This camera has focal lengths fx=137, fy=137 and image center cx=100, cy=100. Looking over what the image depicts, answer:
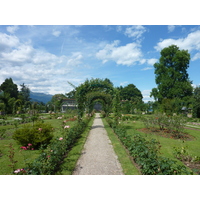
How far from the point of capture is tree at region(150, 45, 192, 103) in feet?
78.2

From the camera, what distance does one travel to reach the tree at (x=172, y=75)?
23.8 meters

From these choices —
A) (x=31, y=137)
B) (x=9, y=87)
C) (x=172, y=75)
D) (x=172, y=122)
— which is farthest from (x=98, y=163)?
(x=9, y=87)

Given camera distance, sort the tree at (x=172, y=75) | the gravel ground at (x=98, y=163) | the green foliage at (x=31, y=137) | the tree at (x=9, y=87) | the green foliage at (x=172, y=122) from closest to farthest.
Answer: the gravel ground at (x=98, y=163) < the green foliage at (x=31, y=137) < the green foliage at (x=172, y=122) < the tree at (x=172, y=75) < the tree at (x=9, y=87)

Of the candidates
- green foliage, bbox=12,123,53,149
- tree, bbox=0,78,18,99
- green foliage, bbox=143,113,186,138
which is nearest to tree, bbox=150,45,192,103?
green foliage, bbox=143,113,186,138

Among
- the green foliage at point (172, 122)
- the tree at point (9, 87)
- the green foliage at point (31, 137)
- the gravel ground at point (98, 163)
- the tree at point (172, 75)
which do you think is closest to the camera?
the gravel ground at point (98, 163)

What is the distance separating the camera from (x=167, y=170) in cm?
285

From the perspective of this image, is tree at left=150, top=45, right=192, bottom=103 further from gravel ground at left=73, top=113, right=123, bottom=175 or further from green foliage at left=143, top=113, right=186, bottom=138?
gravel ground at left=73, top=113, right=123, bottom=175

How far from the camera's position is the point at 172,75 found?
25.5 meters

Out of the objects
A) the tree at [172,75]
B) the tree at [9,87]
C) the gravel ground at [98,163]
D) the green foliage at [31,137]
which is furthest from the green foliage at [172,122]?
the tree at [9,87]

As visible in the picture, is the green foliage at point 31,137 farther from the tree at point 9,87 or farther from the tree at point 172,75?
the tree at point 9,87

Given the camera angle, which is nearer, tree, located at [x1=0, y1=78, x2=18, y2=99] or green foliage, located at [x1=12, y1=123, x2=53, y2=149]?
green foliage, located at [x1=12, y1=123, x2=53, y2=149]

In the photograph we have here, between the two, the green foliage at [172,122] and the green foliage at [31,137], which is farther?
the green foliage at [172,122]
